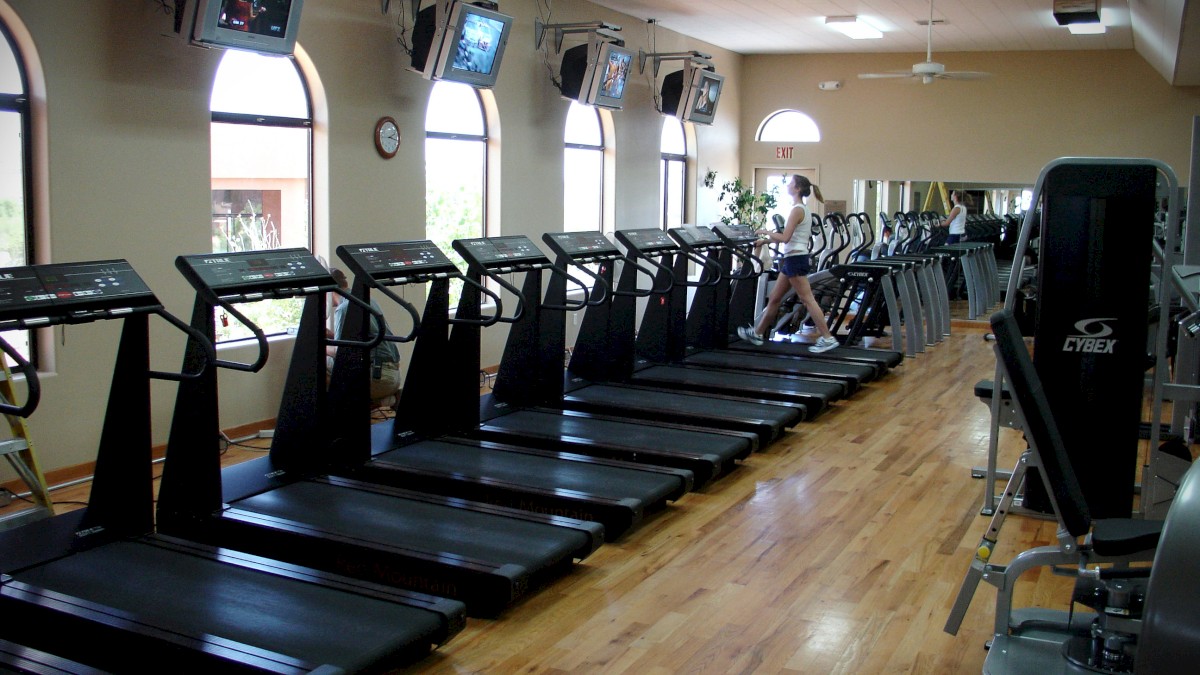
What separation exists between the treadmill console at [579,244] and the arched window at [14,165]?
258 centimetres

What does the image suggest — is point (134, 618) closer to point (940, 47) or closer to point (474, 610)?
point (474, 610)

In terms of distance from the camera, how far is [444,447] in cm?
525

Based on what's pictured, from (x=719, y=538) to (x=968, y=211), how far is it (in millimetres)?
9287

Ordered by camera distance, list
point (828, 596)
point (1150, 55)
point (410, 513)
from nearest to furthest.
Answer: point (828, 596) < point (410, 513) < point (1150, 55)

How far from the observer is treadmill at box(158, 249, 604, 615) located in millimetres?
3744

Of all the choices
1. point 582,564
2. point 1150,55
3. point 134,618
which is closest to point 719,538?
point 582,564

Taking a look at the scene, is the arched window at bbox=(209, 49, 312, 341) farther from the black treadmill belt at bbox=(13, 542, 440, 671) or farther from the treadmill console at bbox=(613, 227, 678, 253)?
the black treadmill belt at bbox=(13, 542, 440, 671)

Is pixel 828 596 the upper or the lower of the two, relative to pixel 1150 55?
lower

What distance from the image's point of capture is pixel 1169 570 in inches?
67.6

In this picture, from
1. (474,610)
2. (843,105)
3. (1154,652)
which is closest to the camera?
(1154,652)

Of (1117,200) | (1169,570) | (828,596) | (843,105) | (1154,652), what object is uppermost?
(843,105)

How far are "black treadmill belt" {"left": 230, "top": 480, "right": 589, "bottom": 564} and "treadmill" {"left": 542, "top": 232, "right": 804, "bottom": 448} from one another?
203 centimetres

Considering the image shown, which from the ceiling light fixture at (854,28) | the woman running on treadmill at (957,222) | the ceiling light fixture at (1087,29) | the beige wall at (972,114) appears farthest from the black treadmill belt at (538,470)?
the beige wall at (972,114)

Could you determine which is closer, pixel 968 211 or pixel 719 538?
pixel 719 538
